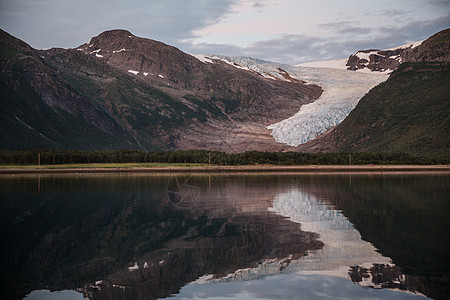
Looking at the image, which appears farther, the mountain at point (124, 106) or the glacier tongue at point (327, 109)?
the glacier tongue at point (327, 109)

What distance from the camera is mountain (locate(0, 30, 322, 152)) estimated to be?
448 ft

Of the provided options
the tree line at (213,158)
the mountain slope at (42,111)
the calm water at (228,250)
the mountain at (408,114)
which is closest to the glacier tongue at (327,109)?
the mountain at (408,114)

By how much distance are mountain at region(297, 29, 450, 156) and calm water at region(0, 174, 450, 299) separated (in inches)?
3055

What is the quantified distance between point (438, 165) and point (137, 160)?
2208 inches

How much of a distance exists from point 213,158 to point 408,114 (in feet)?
156

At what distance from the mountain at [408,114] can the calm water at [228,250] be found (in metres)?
77.6

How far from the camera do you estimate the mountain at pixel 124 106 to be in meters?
137

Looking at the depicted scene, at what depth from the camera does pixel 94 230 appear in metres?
24.1

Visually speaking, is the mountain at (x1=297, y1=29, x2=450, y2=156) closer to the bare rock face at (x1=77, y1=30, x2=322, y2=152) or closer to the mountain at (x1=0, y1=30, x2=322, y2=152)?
the mountain at (x1=0, y1=30, x2=322, y2=152)

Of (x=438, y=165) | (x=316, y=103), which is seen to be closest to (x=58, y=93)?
(x=316, y=103)

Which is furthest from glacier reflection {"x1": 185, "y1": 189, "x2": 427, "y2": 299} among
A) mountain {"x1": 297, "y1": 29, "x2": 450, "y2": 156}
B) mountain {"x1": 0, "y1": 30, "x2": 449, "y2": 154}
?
mountain {"x1": 0, "y1": 30, "x2": 449, "y2": 154}

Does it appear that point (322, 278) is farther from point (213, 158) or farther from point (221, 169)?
point (213, 158)

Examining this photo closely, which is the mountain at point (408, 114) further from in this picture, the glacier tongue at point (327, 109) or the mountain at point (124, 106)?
the mountain at point (124, 106)

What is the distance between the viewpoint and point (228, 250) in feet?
63.6
